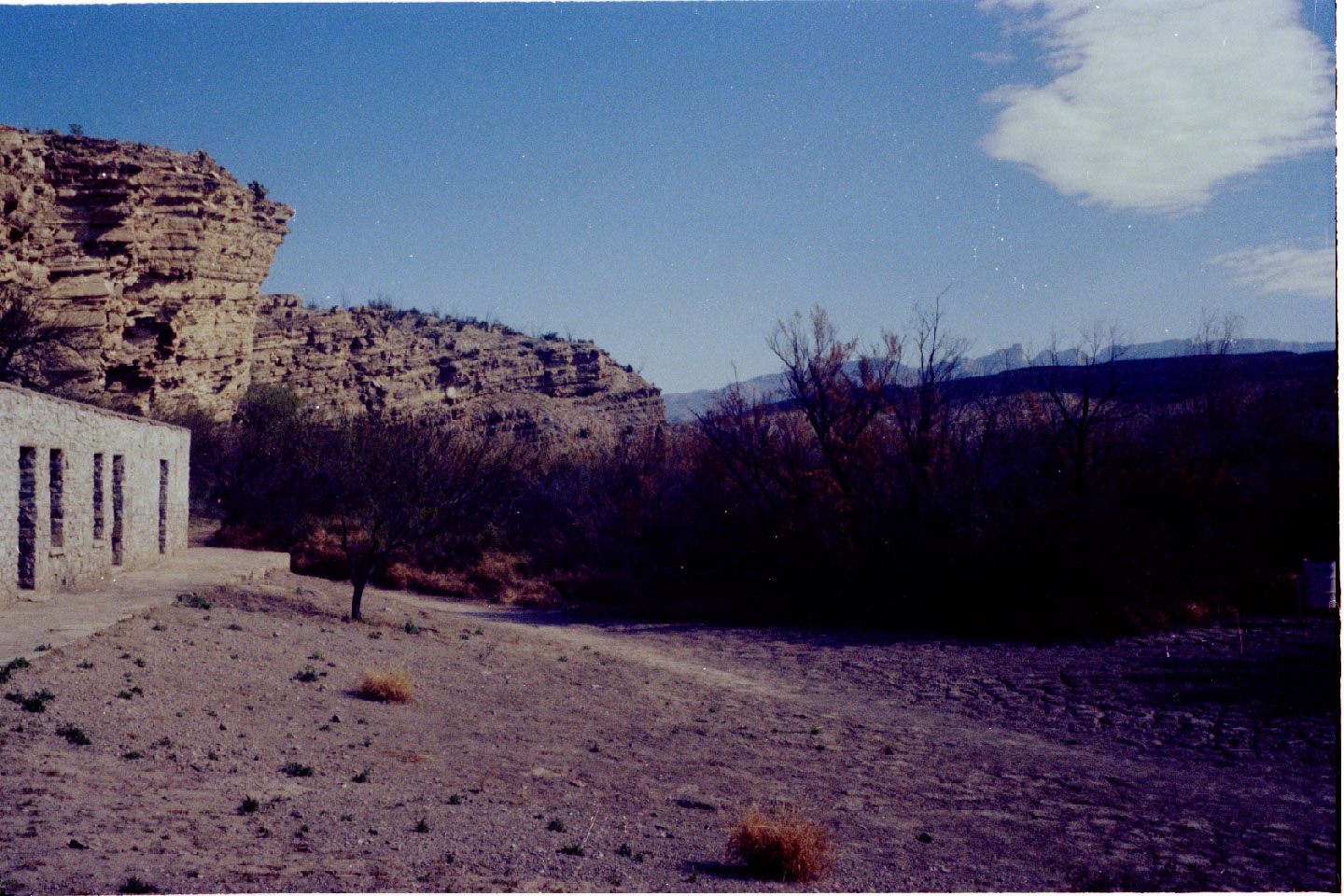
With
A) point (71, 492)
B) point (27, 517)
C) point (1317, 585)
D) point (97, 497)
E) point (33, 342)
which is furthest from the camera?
point (33, 342)

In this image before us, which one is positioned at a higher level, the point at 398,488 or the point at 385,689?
the point at 398,488

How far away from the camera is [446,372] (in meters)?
51.2

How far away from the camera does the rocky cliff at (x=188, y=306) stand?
102 ft

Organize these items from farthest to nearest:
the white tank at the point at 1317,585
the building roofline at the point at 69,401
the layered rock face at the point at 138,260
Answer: the layered rock face at the point at 138,260, the white tank at the point at 1317,585, the building roofline at the point at 69,401

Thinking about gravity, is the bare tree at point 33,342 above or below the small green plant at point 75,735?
above

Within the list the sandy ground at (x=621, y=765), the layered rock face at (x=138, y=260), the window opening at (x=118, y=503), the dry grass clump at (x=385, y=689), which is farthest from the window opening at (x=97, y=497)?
the layered rock face at (x=138, y=260)

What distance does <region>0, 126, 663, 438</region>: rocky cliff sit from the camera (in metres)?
31.1

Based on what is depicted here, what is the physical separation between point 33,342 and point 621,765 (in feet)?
83.6

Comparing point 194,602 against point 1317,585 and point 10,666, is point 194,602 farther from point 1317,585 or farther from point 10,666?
point 1317,585

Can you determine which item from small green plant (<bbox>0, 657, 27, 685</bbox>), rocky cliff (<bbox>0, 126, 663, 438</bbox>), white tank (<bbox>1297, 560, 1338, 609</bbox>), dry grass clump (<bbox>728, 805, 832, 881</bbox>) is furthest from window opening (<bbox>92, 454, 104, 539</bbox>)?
white tank (<bbox>1297, 560, 1338, 609</bbox>)

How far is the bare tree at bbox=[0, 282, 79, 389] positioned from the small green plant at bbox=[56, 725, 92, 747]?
22090 millimetres

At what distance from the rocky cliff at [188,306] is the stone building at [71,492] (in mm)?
14706

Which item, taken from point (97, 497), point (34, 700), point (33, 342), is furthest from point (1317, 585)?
point (33, 342)

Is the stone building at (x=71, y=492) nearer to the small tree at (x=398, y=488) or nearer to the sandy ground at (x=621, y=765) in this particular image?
the sandy ground at (x=621, y=765)
